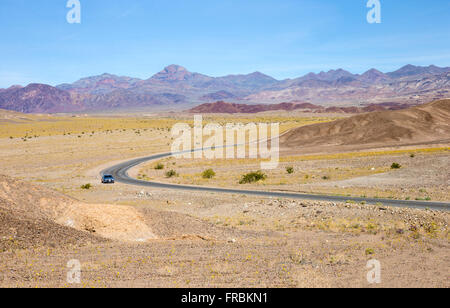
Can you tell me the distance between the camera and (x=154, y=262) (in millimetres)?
13336

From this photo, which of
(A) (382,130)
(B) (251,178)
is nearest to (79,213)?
(B) (251,178)

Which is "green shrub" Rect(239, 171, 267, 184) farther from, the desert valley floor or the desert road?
the desert road

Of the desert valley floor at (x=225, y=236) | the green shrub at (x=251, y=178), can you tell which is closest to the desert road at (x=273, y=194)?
the desert valley floor at (x=225, y=236)

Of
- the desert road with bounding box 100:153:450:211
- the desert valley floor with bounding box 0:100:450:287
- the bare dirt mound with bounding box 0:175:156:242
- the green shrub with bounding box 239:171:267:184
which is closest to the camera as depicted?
the desert valley floor with bounding box 0:100:450:287

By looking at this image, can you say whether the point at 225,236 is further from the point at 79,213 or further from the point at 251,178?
the point at 251,178

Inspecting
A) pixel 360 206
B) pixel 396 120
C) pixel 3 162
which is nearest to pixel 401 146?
pixel 396 120

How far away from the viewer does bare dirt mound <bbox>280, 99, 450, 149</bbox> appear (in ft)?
258

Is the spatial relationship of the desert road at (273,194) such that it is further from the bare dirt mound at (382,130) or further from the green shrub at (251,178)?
the bare dirt mound at (382,130)

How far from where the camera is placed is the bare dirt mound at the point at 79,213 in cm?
1839

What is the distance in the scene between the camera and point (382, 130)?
8325 centimetres

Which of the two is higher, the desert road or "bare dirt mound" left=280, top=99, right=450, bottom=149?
"bare dirt mound" left=280, top=99, right=450, bottom=149

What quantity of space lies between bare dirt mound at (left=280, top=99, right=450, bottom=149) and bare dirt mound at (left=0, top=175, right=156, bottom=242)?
63.2m

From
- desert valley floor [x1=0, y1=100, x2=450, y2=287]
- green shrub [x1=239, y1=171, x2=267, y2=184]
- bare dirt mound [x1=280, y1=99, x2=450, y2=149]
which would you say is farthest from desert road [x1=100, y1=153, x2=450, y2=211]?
bare dirt mound [x1=280, y1=99, x2=450, y2=149]

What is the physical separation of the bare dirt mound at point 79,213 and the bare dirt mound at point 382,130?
2490 inches
